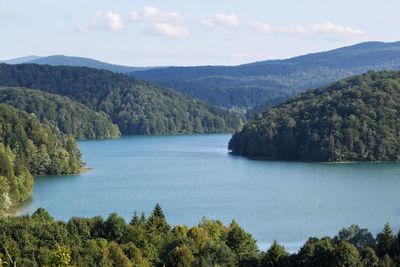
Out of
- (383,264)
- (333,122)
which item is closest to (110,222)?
(383,264)

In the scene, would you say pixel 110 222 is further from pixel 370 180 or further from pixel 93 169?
pixel 93 169

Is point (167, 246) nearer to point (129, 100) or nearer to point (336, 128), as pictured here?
point (336, 128)

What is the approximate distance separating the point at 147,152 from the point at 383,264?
81958 mm

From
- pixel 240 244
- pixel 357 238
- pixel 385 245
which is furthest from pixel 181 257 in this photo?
pixel 357 238

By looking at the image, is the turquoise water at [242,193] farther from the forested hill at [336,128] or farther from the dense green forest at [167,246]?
the dense green forest at [167,246]

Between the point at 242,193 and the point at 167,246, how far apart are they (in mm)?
31787

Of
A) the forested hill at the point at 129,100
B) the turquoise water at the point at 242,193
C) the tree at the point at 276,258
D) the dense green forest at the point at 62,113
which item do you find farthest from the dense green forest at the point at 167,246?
the forested hill at the point at 129,100

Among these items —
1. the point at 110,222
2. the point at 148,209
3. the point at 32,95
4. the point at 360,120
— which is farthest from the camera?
the point at 32,95

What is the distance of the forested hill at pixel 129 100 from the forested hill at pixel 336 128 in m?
59.4

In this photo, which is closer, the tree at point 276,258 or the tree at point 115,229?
the tree at point 276,258

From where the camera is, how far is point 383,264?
91.0ft

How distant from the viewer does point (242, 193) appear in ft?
209

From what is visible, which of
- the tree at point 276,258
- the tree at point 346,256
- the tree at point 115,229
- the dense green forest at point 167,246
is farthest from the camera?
the tree at point 115,229

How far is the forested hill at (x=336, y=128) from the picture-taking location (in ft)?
301
